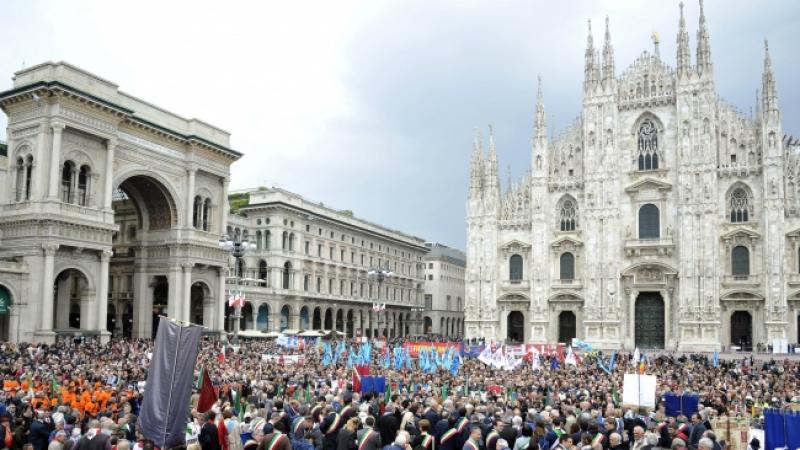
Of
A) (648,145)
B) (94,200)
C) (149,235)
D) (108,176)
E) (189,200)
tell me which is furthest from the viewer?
(648,145)

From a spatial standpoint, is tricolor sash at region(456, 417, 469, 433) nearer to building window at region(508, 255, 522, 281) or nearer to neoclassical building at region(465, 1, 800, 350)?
neoclassical building at region(465, 1, 800, 350)

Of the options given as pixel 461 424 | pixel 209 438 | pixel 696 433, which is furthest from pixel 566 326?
pixel 209 438

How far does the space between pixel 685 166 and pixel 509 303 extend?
16.9 meters

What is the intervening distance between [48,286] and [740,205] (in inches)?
1765

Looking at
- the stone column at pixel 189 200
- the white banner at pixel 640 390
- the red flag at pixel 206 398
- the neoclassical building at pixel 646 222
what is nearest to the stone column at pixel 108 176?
the stone column at pixel 189 200

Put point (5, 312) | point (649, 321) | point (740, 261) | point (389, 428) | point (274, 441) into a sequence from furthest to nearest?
1. point (649, 321)
2. point (740, 261)
3. point (5, 312)
4. point (389, 428)
5. point (274, 441)

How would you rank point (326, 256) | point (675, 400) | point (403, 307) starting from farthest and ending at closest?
point (403, 307) → point (326, 256) → point (675, 400)

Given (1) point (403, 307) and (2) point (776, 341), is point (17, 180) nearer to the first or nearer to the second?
(2) point (776, 341)

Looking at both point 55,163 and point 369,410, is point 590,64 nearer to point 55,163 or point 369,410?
point 55,163

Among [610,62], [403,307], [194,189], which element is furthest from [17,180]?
[403,307]

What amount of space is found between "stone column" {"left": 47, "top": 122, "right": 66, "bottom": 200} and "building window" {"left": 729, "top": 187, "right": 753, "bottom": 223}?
144ft

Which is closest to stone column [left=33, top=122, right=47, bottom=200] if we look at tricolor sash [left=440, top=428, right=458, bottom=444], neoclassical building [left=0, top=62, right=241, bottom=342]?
neoclassical building [left=0, top=62, right=241, bottom=342]

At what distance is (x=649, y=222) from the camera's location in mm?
54062

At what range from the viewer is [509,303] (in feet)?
190
